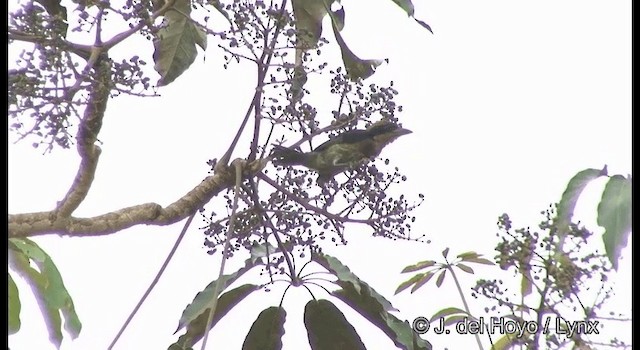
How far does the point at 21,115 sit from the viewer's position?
2.10 ft

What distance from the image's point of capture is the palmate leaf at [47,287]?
70 cm

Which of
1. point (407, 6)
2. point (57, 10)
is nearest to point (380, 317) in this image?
point (407, 6)

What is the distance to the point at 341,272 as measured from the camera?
2.78 feet

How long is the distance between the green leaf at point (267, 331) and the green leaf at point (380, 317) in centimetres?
7

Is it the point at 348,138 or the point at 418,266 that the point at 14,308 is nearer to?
the point at 348,138

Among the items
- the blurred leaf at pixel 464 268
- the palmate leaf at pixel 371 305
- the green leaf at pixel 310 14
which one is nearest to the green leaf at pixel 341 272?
the palmate leaf at pixel 371 305

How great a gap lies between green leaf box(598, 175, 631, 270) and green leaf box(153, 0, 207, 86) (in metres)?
0.47

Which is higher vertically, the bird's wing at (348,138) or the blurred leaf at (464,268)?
the bird's wing at (348,138)

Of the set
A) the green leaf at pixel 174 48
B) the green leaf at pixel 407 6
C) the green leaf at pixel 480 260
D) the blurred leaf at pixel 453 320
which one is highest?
the green leaf at pixel 174 48

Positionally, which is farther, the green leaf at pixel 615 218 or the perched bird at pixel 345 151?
the perched bird at pixel 345 151

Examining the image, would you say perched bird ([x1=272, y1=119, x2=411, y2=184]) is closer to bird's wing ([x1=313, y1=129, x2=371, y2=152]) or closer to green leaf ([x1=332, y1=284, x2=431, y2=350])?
bird's wing ([x1=313, y1=129, x2=371, y2=152])

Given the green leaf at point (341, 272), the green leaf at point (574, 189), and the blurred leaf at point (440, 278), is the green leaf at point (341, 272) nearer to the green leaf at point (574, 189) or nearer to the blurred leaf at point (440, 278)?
the blurred leaf at point (440, 278)

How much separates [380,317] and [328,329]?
0.06m
